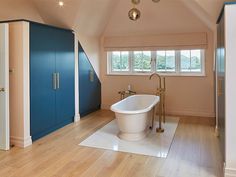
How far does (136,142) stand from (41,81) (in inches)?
73.1

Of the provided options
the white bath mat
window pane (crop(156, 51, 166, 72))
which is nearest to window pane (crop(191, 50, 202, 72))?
window pane (crop(156, 51, 166, 72))

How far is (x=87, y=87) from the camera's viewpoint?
562 centimetres

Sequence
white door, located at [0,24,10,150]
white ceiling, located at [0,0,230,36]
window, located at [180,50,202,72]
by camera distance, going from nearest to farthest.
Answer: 1. white door, located at [0,24,10,150]
2. white ceiling, located at [0,0,230,36]
3. window, located at [180,50,202,72]

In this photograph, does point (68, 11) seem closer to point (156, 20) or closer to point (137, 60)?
point (156, 20)

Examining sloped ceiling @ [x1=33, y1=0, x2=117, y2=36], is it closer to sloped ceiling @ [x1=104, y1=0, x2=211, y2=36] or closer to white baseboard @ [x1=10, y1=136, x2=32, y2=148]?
sloped ceiling @ [x1=104, y1=0, x2=211, y2=36]

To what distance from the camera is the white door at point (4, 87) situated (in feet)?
10.8

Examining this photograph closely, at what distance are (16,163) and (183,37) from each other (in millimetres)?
4264

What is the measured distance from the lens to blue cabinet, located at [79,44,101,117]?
5340 mm

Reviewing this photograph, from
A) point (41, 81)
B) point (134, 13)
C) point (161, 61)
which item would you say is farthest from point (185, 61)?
point (41, 81)

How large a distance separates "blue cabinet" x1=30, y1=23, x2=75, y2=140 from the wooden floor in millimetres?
378

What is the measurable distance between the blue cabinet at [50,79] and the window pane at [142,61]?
1879 mm

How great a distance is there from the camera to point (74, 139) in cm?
394

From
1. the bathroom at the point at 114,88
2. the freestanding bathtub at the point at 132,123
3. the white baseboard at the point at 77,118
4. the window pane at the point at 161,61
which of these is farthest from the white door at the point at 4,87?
the window pane at the point at 161,61
